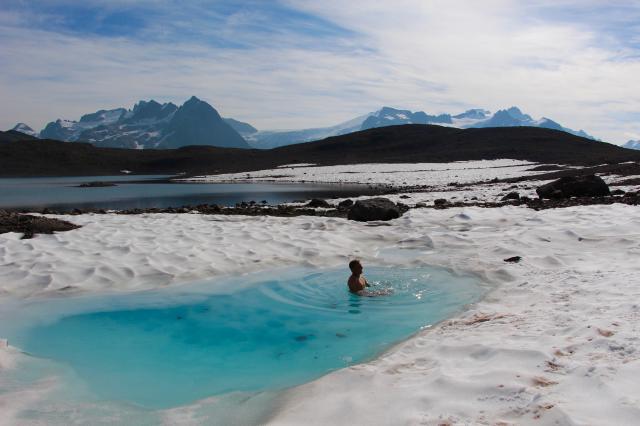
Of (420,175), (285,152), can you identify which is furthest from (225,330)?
(285,152)

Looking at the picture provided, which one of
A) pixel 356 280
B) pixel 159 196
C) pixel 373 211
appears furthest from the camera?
pixel 159 196

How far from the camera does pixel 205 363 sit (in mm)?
6609

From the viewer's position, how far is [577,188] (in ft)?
65.2

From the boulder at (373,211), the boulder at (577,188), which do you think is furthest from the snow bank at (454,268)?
the boulder at (577,188)

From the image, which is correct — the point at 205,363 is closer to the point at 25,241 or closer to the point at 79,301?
the point at 79,301

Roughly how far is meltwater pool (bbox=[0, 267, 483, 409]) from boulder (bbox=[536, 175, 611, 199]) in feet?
38.4

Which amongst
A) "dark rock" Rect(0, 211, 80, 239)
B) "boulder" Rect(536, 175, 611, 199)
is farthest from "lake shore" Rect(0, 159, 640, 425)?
"boulder" Rect(536, 175, 611, 199)

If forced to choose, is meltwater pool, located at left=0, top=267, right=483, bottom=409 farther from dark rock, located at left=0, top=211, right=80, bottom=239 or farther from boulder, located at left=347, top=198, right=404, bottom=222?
boulder, located at left=347, top=198, right=404, bottom=222

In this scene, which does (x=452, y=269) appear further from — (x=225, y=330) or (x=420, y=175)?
(x=420, y=175)

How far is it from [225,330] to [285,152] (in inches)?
5333

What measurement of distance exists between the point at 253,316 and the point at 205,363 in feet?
6.69

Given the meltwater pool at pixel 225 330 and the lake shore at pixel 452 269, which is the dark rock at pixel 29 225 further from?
the meltwater pool at pixel 225 330

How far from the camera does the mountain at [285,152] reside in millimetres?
114938

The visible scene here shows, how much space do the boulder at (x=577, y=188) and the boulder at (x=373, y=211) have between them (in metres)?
7.28
